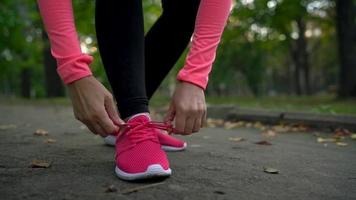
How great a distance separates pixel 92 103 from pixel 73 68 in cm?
13

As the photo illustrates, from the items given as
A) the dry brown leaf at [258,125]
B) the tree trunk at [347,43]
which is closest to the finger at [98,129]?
the dry brown leaf at [258,125]

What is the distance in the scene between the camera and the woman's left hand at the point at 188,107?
5.20 ft

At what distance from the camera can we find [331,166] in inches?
88.3

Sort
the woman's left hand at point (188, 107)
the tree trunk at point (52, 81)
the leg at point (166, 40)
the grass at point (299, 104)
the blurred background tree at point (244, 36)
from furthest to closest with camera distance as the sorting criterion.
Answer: the tree trunk at point (52, 81)
the blurred background tree at point (244, 36)
the grass at point (299, 104)
the leg at point (166, 40)
the woman's left hand at point (188, 107)

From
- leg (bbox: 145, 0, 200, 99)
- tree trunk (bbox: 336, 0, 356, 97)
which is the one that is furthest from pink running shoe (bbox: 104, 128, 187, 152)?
tree trunk (bbox: 336, 0, 356, 97)

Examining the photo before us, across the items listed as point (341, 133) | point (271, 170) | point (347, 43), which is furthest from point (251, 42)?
point (271, 170)

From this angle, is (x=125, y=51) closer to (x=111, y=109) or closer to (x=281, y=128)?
(x=111, y=109)

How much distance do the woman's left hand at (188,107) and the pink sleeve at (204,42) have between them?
37mm

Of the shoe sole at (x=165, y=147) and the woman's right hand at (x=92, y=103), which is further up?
the woman's right hand at (x=92, y=103)

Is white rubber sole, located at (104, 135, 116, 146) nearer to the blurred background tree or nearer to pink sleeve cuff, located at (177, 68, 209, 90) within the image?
the blurred background tree

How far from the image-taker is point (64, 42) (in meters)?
1.47

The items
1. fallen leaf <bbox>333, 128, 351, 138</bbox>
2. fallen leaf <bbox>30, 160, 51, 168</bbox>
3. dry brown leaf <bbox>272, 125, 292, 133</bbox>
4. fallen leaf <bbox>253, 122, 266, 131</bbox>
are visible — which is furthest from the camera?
fallen leaf <bbox>253, 122, 266, 131</bbox>

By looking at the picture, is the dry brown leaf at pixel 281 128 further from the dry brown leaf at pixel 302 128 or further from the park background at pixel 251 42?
the park background at pixel 251 42

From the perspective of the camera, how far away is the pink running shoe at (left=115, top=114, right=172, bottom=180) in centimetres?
162
